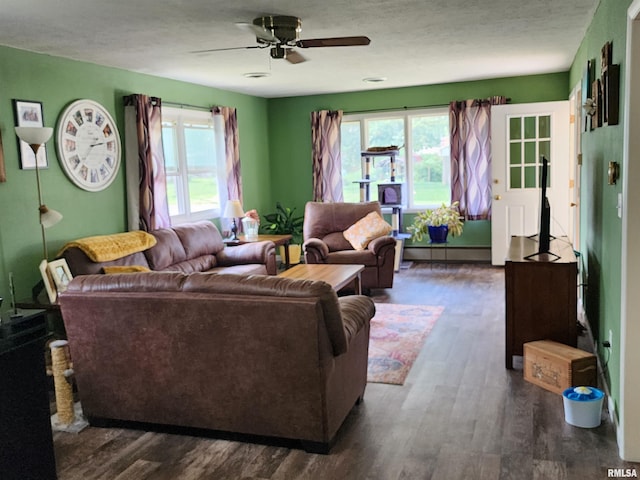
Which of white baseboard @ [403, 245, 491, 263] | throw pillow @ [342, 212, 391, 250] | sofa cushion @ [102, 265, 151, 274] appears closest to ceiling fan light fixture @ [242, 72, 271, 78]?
throw pillow @ [342, 212, 391, 250]

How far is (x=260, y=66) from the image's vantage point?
571 cm

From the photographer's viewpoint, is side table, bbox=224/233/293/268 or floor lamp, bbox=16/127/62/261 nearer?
floor lamp, bbox=16/127/62/261

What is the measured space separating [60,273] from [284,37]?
91.5 inches

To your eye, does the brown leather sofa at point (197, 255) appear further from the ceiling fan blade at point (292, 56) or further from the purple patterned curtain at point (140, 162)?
the ceiling fan blade at point (292, 56)

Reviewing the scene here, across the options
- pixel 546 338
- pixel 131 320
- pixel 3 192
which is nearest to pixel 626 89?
pixel 546 338

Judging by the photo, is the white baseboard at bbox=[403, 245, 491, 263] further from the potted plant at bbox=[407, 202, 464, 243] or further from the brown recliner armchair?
the brown recliner armchair

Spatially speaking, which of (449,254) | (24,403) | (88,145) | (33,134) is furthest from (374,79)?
(24,403)

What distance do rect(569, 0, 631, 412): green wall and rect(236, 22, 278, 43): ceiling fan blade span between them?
6.87ft

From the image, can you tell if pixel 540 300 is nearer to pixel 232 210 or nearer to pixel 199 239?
pixel 199 239

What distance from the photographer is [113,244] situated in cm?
488

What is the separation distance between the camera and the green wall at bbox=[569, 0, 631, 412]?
286cm

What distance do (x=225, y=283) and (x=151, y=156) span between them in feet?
10.6

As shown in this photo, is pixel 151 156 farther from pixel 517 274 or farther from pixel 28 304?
pixel 517 274

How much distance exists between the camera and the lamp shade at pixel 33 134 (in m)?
3.99
